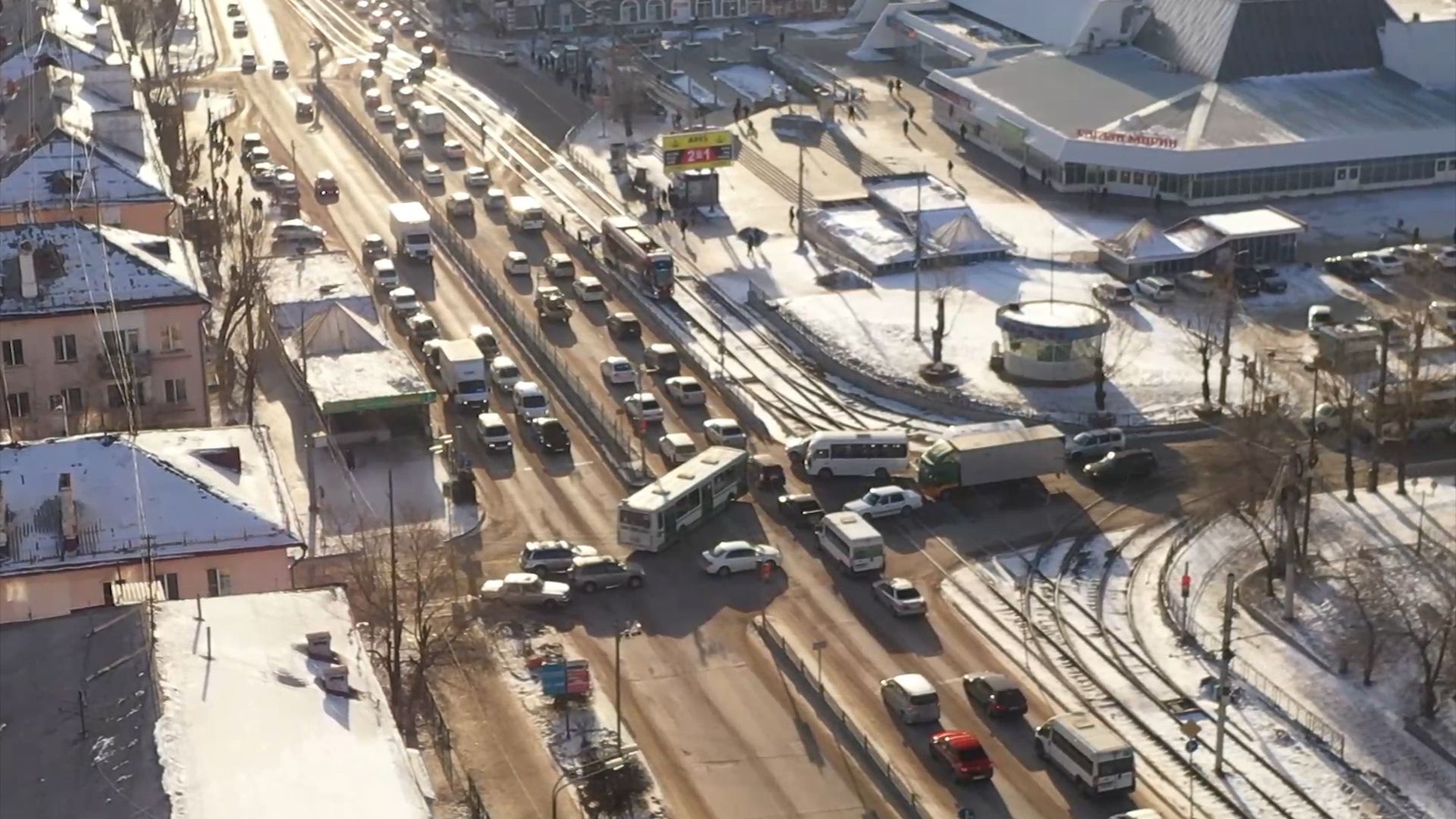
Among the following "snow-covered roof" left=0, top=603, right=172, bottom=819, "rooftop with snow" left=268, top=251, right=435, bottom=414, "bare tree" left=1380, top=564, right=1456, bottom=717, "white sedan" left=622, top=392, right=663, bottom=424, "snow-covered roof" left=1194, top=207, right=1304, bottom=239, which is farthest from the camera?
"snow-covered roof" left=1194, top=207, right=1304, bottom=239

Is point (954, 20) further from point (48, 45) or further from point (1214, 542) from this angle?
point (1214, 542)

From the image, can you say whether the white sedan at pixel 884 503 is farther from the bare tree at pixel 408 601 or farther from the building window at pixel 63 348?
the building window at pixel 63 348

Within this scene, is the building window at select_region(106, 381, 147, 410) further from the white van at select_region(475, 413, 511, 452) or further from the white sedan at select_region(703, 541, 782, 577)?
the white sedan at select_region(703, 541, 782, 577)

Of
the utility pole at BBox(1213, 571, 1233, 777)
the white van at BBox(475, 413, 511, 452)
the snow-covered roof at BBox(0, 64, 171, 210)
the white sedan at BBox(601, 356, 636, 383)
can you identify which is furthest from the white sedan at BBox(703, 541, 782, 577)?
the snow-covered roof at BBox(0, 64, 171, 210)

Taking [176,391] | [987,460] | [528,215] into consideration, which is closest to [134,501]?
[176,391]

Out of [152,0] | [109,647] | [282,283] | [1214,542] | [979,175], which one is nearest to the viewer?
[109,647]

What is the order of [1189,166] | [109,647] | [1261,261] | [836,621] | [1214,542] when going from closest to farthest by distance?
[109,647]
[836,621]
[1214,542]
[1261,261]
[1189,166]

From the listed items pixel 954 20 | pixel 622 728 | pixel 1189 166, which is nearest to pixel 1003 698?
pixel 622 728

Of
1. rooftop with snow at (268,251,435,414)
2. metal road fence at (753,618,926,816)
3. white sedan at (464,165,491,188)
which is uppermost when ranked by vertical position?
rooftop with snow at (268,251,435,414)
